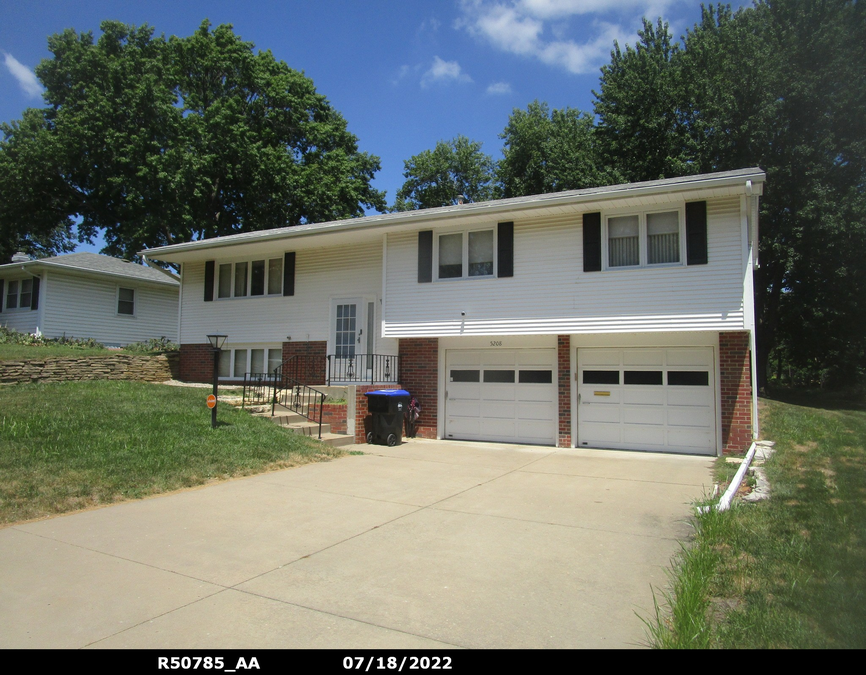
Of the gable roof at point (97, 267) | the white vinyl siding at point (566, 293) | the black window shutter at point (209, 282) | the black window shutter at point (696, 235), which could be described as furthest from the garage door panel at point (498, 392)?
the gable roof at point (97, 267)

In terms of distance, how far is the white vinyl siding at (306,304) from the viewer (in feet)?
51.3

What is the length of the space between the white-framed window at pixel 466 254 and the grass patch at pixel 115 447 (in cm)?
521

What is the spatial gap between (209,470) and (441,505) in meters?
3.59

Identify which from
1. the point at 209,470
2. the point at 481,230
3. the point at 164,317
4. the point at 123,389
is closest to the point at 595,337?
the point at 481,230

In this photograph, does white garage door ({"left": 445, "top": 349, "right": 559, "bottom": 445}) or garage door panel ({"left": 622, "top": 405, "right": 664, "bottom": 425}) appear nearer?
garage door panel ({"left": 622, "top": 405, "right": 664, "bottom": 425})

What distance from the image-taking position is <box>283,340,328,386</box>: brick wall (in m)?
15.7

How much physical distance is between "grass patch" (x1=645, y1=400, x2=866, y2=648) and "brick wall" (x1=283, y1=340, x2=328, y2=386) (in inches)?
430

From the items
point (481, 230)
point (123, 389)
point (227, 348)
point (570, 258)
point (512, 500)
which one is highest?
point (481, 230)

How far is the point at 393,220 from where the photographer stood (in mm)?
13914

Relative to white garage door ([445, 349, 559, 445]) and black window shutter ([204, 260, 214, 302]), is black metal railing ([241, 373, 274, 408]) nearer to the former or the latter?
black window shutter ([204, 260, 214, 302])

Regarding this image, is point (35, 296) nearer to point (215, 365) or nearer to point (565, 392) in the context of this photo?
point (215, 365)

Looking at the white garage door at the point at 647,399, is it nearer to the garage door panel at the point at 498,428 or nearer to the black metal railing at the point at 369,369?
the garage door panel at the point at 498,428

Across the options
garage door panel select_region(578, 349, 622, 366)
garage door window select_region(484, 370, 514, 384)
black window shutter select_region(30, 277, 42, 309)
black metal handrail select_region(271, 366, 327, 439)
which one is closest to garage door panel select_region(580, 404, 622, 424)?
garage door panel select_region(578, 349, 622, 366)
